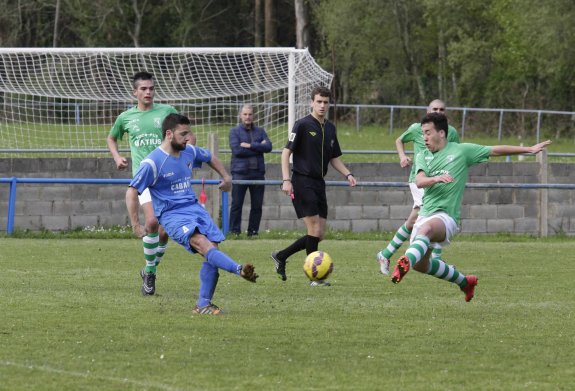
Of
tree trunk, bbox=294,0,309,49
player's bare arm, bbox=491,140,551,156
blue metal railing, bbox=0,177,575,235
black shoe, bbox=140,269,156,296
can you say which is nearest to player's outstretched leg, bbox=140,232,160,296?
black shoe, bbox=140,269,156,296

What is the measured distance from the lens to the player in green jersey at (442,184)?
11062mm

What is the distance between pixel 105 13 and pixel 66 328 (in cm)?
4603

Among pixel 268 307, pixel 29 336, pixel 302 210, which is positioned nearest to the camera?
pixel 29 336

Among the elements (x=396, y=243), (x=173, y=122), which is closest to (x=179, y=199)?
(x=173, y=122)

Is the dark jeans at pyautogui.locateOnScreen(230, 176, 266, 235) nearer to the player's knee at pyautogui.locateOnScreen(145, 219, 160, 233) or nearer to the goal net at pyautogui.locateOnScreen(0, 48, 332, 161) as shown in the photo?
the goal net at pyautogui.locateOnScreen(0, 48, 332, 161)

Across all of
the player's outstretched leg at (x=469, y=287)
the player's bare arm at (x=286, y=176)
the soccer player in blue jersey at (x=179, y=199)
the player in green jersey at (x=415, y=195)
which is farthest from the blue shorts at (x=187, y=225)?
the player in green jersey at (x=415, y=195)

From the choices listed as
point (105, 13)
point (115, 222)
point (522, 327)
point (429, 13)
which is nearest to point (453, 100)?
point (429, 13)

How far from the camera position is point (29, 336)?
366 inches

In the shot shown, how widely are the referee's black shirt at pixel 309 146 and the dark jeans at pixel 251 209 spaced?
6.22 m

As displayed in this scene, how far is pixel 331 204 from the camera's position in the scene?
69.3ft

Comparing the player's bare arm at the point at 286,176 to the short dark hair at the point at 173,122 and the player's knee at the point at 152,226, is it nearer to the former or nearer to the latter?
the player's knee at the point at 152,226

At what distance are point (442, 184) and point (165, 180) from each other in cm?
251

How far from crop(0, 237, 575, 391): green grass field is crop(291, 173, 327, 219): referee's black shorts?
79cm

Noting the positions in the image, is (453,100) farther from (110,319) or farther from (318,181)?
(110,319)
